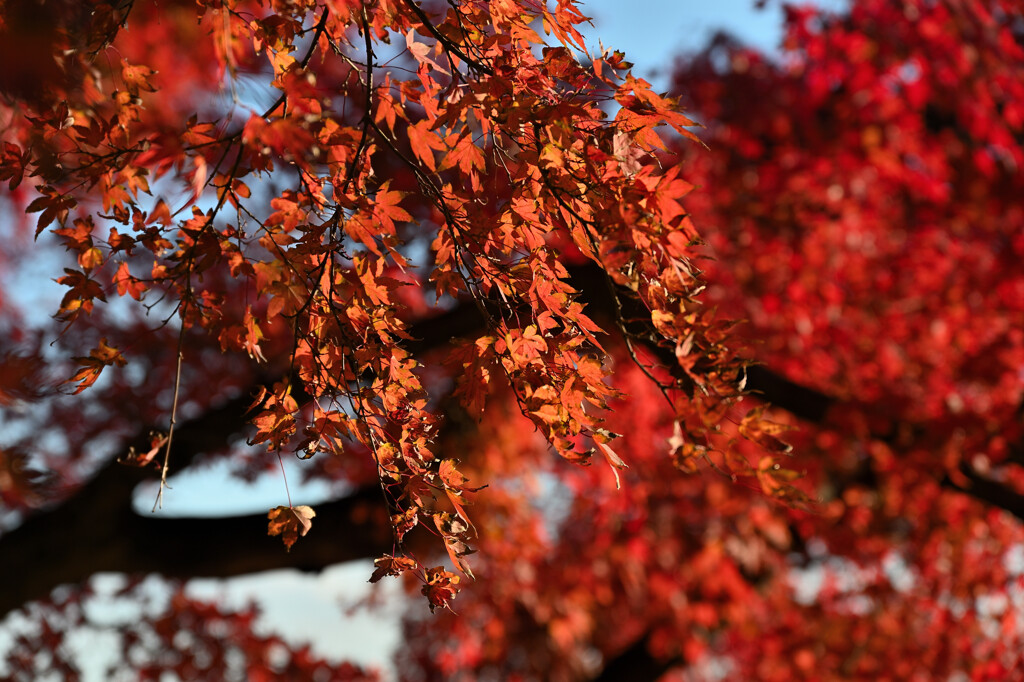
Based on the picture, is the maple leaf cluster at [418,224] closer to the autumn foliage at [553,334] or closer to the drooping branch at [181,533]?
the autumn foliage at [553,334]

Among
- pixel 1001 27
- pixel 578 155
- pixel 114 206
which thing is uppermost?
pixel 1001 27

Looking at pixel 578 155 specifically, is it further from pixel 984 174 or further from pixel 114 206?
pixel 984 174

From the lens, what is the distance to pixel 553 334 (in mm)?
1942

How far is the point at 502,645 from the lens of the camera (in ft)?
42.0

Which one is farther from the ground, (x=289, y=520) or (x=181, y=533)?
(x=289, y=520)

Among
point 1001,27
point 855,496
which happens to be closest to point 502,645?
point 855,496

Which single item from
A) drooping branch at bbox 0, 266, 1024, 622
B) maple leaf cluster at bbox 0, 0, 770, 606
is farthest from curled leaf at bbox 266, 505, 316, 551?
drooping branch at bbox 0, 266, 1024, 622

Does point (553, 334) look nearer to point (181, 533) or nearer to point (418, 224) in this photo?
point (418, 224)

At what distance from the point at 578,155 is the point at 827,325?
8824 mm

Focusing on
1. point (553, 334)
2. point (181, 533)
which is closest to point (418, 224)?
point (553, 334)

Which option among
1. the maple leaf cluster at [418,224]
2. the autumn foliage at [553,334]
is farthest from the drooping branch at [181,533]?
the maple leaf cluster at [418,224]

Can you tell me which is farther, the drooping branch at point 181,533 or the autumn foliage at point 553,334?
the drooping branch at point 181,533

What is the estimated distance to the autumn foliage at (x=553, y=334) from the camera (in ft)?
5.58

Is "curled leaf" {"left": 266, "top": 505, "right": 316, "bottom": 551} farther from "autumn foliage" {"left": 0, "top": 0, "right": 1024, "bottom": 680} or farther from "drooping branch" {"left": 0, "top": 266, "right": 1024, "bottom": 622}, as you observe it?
"drooping branch" {"left": 0, "top": 266, "right": 1024, "bottom": 622}
